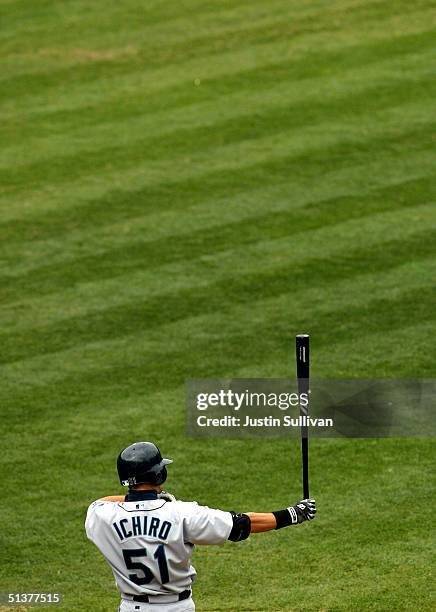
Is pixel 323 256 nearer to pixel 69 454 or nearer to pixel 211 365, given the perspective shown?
pixel 211 365

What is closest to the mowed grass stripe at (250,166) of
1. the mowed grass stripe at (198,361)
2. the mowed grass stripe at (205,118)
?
the mowed grass stripe at (205,118)

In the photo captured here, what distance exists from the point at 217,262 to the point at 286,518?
7.70 meters

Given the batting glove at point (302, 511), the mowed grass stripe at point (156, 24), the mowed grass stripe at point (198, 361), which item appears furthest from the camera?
the mowed grass stripe at point (156, 24)

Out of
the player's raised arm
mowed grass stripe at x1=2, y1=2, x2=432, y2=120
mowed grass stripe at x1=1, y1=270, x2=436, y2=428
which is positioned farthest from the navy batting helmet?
mowed grass stripe at x1=2, y1=2, x2=432, y2=120

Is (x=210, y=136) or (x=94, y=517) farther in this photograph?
(x=210, y=136)

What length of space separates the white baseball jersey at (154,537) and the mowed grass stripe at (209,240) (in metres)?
7.43

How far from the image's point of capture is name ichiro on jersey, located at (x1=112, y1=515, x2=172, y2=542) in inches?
245

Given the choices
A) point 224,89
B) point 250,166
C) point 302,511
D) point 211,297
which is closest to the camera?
point 302,511

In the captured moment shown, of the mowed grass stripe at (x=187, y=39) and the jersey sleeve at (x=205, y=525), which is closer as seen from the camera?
the jersey sleeve at (x=205, y=525)

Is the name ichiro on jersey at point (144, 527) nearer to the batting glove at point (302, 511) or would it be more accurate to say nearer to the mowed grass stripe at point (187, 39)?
the batting glove at point (302, 511)

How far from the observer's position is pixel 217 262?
14.1m

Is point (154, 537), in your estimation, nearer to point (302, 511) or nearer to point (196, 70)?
point (302, 511)

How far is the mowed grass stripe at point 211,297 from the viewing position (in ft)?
42.1

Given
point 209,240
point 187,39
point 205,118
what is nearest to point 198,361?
point 209,240
